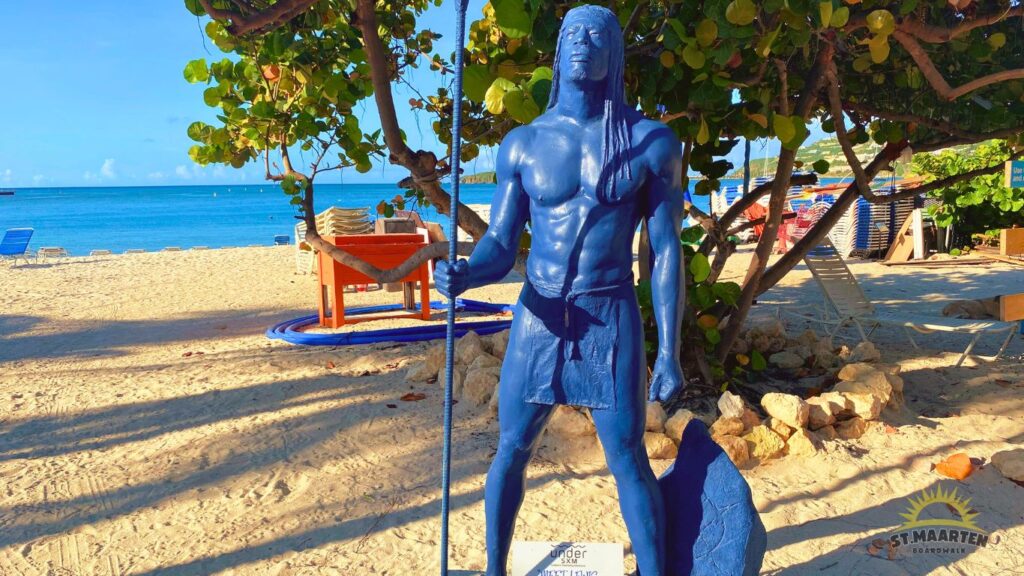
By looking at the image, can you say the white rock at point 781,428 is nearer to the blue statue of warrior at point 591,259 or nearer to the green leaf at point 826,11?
the blue statue of warrior at point 591,259

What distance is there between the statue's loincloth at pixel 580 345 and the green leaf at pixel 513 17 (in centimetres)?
130

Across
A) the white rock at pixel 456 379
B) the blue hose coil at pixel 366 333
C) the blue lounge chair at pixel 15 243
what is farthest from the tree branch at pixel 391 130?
the blue lounge chair at pixel 15 243

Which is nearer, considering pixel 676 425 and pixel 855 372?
pixel 676 425

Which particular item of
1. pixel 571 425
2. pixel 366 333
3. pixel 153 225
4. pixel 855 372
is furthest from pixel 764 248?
pixel 153 225

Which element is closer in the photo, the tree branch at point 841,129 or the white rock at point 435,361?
the tree branch at point 841,129

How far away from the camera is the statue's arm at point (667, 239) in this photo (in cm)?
264

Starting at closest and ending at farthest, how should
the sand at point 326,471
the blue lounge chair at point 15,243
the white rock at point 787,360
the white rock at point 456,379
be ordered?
the sand at point 326,471 < the white rock at point 456,379 < the white rock at point 787,360 < the blue lounge chair at point 15,243

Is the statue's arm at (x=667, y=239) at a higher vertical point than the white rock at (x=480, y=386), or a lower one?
higher

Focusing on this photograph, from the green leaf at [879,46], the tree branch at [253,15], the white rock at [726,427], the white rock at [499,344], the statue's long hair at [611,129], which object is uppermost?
the tree branch at [253,15]

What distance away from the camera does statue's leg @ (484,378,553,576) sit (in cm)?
280

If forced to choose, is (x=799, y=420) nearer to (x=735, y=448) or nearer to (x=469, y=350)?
(x=735, y=448)

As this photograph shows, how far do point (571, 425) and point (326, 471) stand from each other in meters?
1.54

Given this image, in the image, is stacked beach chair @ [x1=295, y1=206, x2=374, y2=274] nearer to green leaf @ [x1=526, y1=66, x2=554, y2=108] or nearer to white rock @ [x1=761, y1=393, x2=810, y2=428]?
white rock @ [x1=761, y1=393, x2=810, y2=428]

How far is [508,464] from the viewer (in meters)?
2.85
